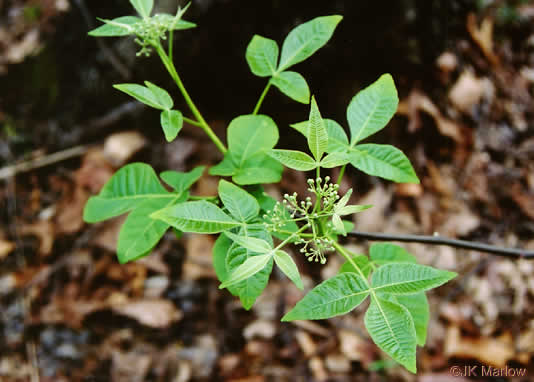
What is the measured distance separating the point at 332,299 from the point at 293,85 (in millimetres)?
517

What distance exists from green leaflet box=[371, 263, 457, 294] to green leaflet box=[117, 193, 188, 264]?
49 cm

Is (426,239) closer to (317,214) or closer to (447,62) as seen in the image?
(317,214)

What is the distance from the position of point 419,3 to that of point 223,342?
1981 mm

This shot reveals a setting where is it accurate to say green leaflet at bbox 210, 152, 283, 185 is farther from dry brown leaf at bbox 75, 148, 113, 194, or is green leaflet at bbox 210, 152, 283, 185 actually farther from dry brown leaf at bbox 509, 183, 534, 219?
dry brown leaf at bbox 509, 183, 534, 219

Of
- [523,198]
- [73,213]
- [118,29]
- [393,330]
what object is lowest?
[523,198]

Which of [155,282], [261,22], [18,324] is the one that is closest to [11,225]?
[18,324]

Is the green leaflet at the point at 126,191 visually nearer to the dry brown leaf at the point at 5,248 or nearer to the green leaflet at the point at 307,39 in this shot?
the green leaflet at the point at 307,39

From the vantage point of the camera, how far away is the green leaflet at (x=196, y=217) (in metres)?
0.70

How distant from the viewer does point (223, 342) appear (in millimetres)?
2010

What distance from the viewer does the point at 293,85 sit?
0.94 meters

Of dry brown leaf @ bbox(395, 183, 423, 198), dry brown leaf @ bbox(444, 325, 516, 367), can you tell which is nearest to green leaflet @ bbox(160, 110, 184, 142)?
dry brown leaf @ bbox(395, 183, 423, 198)

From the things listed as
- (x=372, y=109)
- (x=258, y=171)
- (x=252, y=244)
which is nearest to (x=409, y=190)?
(x=372, y=109)

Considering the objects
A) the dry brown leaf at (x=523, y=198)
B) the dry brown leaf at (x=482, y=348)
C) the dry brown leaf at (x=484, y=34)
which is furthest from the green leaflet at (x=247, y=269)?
the dry brown leaf at (x=484, y=34)

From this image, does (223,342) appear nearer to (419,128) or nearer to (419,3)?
(419,128)
